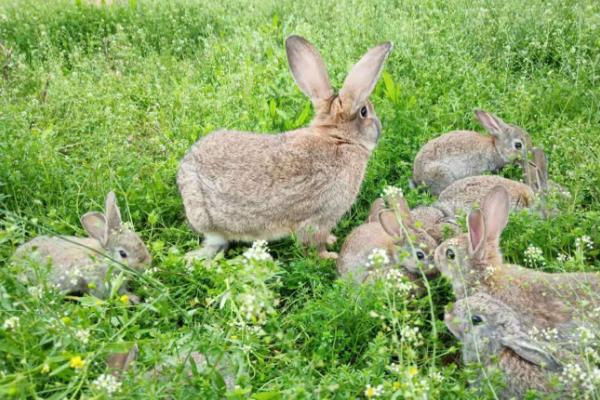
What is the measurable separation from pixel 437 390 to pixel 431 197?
2.58 meters

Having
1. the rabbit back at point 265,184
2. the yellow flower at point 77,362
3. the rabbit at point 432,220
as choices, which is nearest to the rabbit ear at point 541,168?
the rabbit at point 432,220

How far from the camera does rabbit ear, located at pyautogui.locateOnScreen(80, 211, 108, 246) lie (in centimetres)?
459

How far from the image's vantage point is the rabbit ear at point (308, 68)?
5.29 m

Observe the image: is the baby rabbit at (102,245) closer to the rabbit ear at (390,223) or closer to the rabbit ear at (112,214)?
the rabbit ear at (112,214)

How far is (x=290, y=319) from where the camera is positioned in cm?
404

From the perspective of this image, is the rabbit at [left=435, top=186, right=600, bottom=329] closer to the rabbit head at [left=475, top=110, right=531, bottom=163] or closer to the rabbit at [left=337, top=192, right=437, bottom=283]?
the rabbit at [left=337, top=192, right=437, bottom=283]

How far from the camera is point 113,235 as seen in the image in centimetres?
459

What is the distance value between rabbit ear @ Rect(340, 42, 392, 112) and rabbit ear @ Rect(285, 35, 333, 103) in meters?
0.17

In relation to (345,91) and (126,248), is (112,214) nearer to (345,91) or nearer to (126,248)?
(126,248)

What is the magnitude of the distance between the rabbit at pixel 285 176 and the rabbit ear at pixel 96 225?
60cm

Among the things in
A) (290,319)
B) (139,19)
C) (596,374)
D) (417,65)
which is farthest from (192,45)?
(596,374)

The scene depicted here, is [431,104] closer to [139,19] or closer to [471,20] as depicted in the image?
[471,20]

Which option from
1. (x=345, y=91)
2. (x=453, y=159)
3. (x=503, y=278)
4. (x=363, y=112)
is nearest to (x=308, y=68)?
(x=345, y=91)

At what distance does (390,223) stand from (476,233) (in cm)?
60
